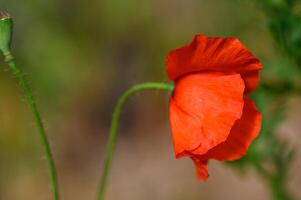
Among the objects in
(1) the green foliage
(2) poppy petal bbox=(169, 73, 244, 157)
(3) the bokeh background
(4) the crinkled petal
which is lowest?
(3) the bokeh background

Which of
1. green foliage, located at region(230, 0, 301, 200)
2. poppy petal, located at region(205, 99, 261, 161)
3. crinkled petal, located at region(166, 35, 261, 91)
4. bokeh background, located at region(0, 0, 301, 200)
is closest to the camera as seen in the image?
crinkled petal, located at region(166, 35, 261, 91)

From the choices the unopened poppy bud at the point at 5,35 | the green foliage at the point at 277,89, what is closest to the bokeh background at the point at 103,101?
the green foliage at the point at 277,89

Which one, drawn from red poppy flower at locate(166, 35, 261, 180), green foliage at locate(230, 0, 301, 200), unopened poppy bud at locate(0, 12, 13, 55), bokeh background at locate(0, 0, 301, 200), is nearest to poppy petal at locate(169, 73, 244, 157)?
red poppy flower at locate(166, 35, 261, 180)

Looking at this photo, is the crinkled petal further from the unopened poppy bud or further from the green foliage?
the green foliage

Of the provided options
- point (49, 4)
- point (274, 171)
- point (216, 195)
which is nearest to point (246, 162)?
point (274, 171)

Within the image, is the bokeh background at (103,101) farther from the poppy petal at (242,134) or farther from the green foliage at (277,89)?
the poppy petal at (242,134)

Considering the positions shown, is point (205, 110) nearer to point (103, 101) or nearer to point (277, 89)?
point (277, 89)

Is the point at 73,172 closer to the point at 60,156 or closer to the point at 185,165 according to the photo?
the point at 60,156
